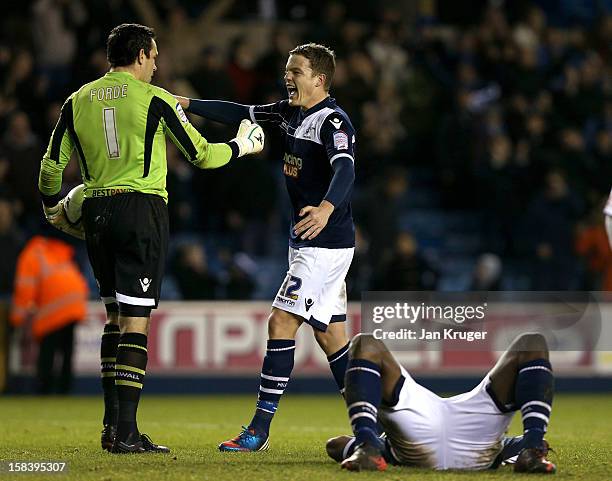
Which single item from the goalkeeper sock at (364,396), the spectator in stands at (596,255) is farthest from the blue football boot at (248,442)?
the spectator in stands at (596,255)

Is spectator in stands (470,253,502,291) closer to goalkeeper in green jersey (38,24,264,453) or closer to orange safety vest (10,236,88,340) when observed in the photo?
orange safety vest (10,236,88,340)

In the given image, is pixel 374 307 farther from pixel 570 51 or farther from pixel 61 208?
pixel 570 51

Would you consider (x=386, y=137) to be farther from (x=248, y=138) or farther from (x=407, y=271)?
(x=248, y=138)

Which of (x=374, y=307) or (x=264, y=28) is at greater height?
(x=264, y=28)

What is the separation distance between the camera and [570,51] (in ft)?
66.5

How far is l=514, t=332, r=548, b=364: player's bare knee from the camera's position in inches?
237

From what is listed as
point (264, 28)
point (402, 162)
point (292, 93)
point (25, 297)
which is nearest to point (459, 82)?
point (402, 162)

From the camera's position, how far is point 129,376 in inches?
→ 286

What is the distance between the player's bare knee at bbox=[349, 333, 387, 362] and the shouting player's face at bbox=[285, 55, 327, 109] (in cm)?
215

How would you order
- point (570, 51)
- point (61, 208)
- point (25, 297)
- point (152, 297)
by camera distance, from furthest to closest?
1. point (570, 51)
2. point (25, 297)
3. point (61, 208)
4. point (152, 297)

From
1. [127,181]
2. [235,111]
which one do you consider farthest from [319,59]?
[127,181]

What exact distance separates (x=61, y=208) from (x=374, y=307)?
7.46ft

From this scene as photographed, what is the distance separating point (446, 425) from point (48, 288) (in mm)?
8965

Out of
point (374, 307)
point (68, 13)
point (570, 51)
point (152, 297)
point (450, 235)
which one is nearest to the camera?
point (374, 307)
